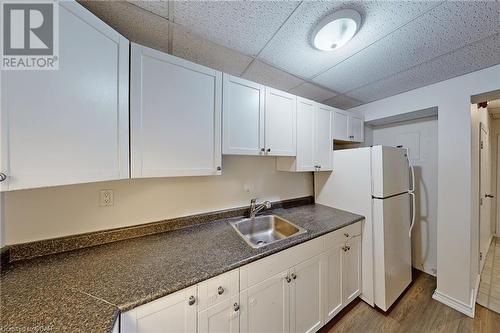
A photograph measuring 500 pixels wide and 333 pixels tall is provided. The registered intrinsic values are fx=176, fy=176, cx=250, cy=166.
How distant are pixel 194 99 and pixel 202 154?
0.38 metres

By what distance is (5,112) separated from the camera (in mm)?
599

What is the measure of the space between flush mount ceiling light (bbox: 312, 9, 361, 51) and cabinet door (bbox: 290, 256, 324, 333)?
1.53 meters

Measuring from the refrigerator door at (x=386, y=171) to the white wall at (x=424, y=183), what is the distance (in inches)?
27.0

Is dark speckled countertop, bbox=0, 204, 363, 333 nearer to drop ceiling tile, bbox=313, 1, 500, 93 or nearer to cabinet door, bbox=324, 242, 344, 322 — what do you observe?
cabinet door, bbox=324, 242, 344, 322

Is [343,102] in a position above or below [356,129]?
above

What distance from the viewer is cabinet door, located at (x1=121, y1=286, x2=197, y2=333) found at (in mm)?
738

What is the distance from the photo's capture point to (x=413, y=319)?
5.14 ft

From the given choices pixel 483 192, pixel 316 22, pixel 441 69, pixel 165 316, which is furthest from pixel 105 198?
pixel 483 192

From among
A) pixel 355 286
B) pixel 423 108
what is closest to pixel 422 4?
pixel 423 108

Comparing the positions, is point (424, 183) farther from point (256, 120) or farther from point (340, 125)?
point (256, 120)

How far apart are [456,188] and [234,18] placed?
2.36 m

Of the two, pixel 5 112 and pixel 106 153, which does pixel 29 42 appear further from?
pixel 106 153

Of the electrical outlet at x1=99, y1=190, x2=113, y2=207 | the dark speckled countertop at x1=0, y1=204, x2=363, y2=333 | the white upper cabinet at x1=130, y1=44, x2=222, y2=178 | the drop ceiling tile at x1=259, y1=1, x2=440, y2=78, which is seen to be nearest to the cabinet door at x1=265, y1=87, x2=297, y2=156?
the drop ceiling tile at x1=259, y1=1, x2=440, y2=78

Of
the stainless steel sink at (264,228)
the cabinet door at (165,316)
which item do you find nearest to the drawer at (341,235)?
the stainless steel sink at (264,228)
